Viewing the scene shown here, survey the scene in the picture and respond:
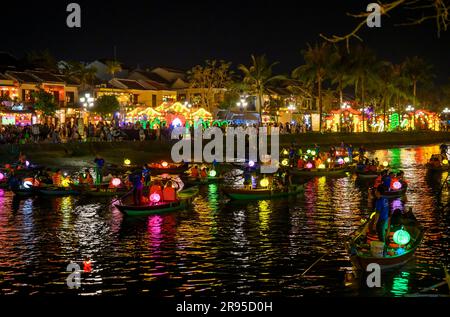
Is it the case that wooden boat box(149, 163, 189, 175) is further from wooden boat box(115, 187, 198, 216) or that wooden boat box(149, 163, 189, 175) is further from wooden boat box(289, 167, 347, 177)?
wooden boat box(115, 187, 198, 216)

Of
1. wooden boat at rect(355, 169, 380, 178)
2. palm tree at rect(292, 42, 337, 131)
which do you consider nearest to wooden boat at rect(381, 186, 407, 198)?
wooden boat at rect(355, 169, 380, 178)

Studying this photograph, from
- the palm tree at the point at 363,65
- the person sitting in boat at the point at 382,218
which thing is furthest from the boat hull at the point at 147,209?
the palm tree at the point at 363,65

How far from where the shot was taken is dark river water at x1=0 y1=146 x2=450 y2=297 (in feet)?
50.6

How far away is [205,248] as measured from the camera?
1941 centimetres

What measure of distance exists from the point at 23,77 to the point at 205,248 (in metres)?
51.4

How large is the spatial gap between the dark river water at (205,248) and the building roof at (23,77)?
36.4 meters

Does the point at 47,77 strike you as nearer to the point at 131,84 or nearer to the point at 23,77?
the point at 23,77

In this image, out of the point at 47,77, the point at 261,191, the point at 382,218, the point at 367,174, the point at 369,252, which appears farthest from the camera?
the point at 47,77

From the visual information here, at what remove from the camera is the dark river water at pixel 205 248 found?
15438mm

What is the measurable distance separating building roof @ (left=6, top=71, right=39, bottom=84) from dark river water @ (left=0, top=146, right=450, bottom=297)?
36.4 m

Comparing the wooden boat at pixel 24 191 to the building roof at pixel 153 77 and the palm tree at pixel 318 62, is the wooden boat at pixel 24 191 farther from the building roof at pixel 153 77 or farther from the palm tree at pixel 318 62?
the building roof at pixel 153 77

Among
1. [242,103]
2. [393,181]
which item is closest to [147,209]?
[393,181]
